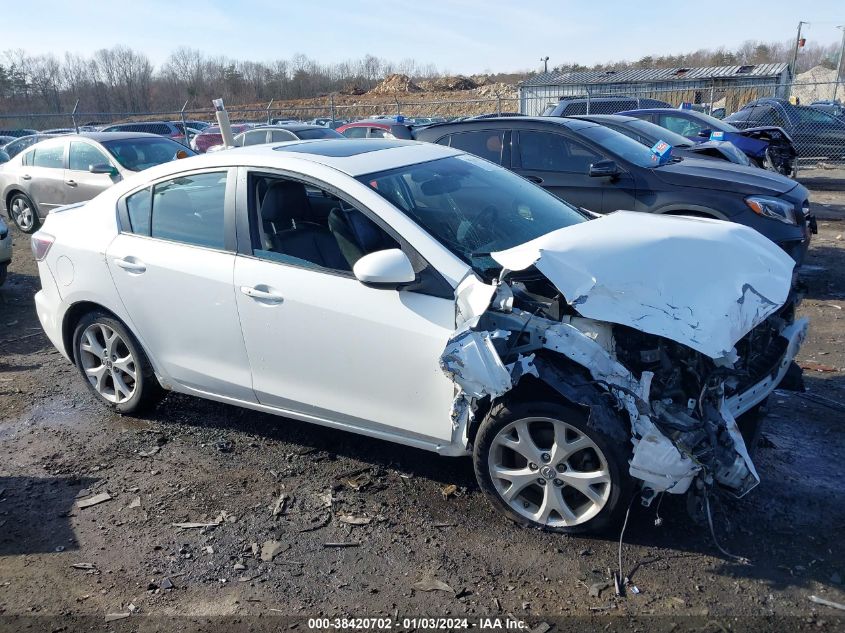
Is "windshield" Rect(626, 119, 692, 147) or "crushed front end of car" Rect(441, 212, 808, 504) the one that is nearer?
"crushed front end of car" Rect(441, 212, 808, 504)

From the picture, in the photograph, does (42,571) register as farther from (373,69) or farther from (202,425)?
(373,69)

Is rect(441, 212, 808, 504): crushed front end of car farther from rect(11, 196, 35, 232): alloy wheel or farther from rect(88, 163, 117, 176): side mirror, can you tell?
rect(11, 196, 35, 232): alloy wheel

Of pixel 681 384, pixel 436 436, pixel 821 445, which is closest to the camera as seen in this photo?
pixel 681 384

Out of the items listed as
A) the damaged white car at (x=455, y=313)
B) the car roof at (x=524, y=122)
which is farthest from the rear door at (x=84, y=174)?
the damaged white car at (x=455, y=313)

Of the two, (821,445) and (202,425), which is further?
(202,425)

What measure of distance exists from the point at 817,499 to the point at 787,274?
3.78 ft

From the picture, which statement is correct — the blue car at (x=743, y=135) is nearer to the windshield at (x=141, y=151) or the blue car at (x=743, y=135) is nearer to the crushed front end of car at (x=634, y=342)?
the windshield at (x=141, y=151)

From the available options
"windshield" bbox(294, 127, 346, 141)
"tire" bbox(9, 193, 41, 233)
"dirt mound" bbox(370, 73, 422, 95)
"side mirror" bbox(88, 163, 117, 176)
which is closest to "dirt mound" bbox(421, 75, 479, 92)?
"dirt mound" bbox(370, 73, 422, 95)

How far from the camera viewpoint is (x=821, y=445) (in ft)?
13.5

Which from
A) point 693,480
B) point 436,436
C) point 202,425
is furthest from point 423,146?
point 693,480

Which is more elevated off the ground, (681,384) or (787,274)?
(787,274)

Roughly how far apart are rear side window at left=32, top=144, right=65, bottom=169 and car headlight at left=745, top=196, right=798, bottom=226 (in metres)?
10.5

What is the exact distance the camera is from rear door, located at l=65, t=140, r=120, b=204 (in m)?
11.1

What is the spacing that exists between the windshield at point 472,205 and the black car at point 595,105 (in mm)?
13744
